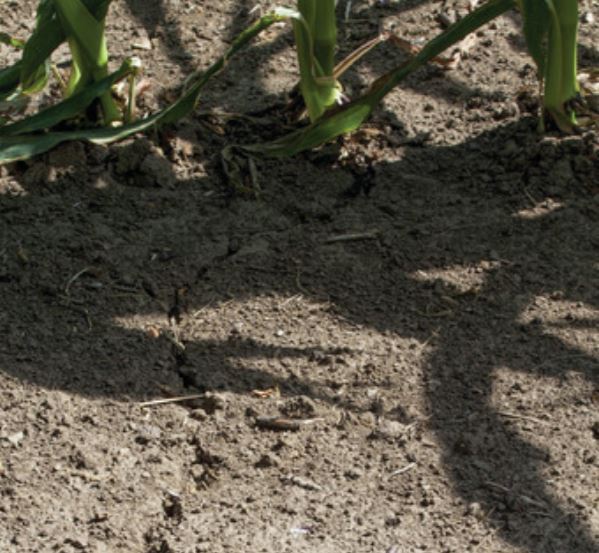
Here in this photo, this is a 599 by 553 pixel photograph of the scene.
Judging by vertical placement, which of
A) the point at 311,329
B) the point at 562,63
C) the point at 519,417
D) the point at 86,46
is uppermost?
the point at 86,46

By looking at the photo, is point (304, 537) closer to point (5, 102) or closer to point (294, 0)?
point (5, 102)

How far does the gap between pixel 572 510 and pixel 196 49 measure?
198 cm

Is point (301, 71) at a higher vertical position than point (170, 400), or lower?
higher

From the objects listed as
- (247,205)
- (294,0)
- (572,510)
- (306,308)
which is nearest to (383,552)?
(572,510)

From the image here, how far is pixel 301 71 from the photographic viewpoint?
11.9 ft

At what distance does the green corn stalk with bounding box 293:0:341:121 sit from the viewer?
11.7 feet

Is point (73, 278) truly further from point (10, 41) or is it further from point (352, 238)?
point (10, 41)

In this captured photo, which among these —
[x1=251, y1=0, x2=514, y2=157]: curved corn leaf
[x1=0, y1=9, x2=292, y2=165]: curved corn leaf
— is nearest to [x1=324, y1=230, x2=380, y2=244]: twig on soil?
[x1=251, y1=0, x2=514, y2=157]: curved corn leaf

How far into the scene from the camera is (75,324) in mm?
3201

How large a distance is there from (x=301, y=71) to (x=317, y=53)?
0.22 feet

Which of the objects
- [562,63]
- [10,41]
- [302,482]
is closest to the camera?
[302,482]

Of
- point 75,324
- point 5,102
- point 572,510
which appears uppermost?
point 5,102

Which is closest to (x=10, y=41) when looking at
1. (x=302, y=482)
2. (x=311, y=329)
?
(x=311, y=329)

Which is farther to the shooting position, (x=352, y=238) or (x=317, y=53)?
(x=317, y=53)
